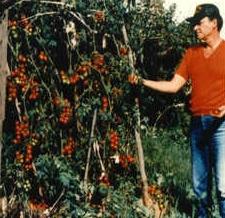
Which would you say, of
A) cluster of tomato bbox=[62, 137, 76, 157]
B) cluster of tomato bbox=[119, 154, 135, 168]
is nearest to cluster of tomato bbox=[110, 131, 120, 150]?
cluster of tomato bbox=[119, 154, 135, 168]

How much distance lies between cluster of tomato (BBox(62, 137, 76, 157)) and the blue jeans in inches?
41.3

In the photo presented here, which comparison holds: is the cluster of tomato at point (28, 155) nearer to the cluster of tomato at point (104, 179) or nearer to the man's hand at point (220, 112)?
the cluster of tomato at point (104, 179)

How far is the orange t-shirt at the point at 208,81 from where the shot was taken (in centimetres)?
490

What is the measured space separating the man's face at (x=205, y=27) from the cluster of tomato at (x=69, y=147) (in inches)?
56.5

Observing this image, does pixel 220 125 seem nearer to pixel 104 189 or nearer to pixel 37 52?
pixel 104 189

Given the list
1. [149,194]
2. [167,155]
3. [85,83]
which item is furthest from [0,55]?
[167,155]

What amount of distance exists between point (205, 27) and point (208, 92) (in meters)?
0.51

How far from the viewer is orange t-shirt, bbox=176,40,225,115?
16.1 feet

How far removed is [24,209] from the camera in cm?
510

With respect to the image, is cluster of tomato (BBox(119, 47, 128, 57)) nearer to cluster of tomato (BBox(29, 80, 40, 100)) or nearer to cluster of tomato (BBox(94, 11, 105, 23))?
cluster of tomato (BBox(94, 11, 105, 23))

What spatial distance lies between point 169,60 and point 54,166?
5.66 m

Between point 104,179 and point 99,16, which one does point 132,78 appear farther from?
point 104,179

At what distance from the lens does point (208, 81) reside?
195 inches

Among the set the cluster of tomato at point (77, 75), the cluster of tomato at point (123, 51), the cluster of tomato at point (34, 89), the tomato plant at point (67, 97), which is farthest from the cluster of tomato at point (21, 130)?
the cluster of tomato at point (123, 51)
